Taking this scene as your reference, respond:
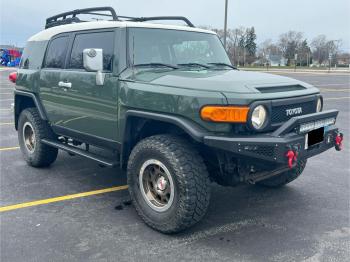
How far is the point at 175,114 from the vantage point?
3.56 metres

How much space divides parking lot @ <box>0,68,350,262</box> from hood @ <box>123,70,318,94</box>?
1367mm

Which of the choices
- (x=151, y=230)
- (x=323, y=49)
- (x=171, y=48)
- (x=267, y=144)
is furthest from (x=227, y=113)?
(x=323, y=49)

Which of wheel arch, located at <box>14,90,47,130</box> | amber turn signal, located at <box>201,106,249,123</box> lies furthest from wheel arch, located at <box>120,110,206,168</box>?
wheel arch, located at <box>14,90,47,130</box>

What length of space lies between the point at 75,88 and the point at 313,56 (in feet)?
297

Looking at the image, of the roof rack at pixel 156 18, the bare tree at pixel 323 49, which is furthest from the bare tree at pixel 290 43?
the roof rack at pixel 156 18

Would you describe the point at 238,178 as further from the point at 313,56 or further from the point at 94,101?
the point at 313,56

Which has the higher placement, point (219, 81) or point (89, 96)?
point (219, 81)

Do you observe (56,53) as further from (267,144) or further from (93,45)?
(267,144)

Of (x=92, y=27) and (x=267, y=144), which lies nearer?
(x=267, y=144)

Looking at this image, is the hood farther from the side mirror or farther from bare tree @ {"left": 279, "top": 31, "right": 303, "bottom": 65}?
bare tree @ {"left": 279, "top": 31, "right": 303, "bottom": 65}

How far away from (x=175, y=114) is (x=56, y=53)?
253cm

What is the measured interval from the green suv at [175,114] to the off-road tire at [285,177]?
19 mm

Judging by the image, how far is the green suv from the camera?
132 inches

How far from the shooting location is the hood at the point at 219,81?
3443mm
